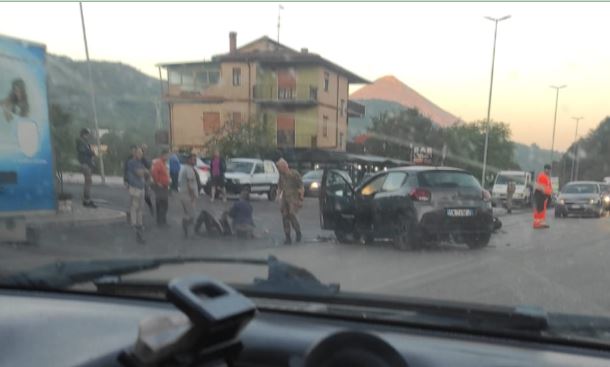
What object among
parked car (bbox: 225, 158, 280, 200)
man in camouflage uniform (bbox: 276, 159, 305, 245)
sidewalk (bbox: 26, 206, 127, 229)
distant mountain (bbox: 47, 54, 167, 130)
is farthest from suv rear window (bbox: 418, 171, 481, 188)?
sidewalk (bbox: 26, 206, 127, 229)

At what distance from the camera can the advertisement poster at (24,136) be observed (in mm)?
4629

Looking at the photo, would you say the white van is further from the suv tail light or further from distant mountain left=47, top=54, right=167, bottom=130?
distant mountain left=47, top=54, right=167, bottom=130

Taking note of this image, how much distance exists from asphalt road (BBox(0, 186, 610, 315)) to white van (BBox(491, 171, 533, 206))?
1.29 feet

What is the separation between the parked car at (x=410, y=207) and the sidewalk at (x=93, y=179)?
182 cm

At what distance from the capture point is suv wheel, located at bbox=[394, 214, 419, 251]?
539 centimetres

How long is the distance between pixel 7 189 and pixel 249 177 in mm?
1984

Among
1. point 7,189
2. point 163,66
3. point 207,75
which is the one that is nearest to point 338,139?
point 207,75

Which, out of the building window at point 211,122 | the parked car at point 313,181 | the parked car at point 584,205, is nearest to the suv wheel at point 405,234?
the parked car at point 313,181

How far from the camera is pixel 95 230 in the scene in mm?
5160

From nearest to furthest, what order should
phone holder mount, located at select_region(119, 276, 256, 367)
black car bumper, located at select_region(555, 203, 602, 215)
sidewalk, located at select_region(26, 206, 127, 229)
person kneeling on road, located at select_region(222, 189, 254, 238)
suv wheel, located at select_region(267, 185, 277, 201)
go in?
phone holder mount, located at select_region(119, 276, 256, 367)
sidewalk, located at select_region(26, 206, 127, 229)
suv wheel, located at select_region(267, 185, 277, 201)
person kneeling on road, located at select_region(222, 189, 254, 238)
black car bumper, located at select_region(555, 203, 602, 215)

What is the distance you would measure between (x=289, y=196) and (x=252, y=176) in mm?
457

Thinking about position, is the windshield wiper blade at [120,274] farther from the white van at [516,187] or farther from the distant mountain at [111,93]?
the white van at [516,187]

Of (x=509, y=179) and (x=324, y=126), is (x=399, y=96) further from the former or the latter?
(x=509, y=179)

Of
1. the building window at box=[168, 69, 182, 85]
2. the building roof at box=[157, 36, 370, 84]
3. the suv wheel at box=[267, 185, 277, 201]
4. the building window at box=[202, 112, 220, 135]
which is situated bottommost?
the suv wheel at box=[267, 185, 277, 201]
